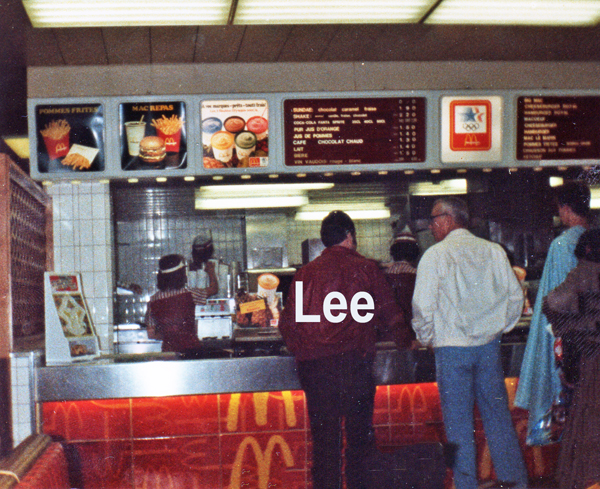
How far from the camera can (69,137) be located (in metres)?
3.32

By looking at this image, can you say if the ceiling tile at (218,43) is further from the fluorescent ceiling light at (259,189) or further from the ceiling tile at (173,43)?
the fluorescent ceiling light at (259,189)

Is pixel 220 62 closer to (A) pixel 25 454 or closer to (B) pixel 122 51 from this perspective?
(B) pixel 122 51

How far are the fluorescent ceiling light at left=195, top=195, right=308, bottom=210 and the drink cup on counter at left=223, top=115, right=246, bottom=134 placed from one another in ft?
4.05

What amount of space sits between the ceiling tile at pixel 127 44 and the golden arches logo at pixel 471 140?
2.05 m

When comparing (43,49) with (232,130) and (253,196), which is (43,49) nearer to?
(232,130)

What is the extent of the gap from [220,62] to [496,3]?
5.75 feet

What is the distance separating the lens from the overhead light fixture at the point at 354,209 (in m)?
4.66

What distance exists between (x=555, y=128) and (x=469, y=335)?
186cm

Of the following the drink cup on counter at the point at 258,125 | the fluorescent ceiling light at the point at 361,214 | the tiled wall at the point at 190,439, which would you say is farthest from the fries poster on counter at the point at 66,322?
the fluorescent ceiling light at the point at 361,214

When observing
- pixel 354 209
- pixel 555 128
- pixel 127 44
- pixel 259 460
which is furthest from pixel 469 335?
pixel 127 44

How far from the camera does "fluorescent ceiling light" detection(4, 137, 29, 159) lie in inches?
200

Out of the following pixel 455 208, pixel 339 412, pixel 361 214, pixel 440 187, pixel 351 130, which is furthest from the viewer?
pixel 361 214

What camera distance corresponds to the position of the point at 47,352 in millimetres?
2838

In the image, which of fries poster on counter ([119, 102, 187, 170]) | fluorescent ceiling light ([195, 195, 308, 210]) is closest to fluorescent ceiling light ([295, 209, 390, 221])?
fluorescent ceiling light ([195, 195, 308, 210])
